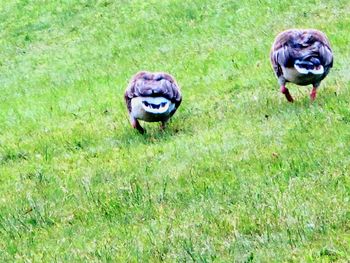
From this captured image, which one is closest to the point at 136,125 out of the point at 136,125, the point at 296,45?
the point at 136,125

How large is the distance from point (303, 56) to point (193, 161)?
2.10 metres

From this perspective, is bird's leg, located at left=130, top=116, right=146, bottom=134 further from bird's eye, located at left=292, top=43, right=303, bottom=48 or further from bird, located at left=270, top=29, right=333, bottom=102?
bird's eye, located at left=292, top=43, right=303, bottom=48

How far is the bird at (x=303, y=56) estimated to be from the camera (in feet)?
29.1

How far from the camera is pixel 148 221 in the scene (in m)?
6.32

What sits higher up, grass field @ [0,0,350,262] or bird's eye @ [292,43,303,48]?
bird's eye @ [292,43,303,48]

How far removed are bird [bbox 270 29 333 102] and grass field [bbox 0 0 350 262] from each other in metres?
0.40

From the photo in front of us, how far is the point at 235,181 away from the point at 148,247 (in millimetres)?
1473

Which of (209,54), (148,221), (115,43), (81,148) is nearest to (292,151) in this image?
(148,221)

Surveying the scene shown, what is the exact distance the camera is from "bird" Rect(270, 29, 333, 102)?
886cm

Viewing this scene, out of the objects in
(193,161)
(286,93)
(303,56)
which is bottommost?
(286,93)

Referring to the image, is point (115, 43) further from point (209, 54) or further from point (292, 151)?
point (292, 151)

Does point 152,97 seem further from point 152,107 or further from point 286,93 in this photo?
point 286,93

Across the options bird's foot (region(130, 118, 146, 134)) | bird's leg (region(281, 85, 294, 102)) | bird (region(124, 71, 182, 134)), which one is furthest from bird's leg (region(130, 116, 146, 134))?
bird's leg (region(281, 85, 294, 102))

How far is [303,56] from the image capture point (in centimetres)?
886
